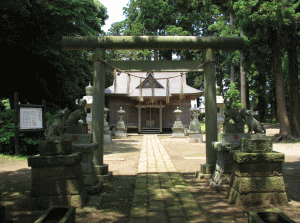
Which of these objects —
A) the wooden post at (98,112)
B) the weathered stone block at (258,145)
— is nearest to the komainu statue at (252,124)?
the weathered stone block at (258,145)

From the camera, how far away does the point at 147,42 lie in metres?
5.25

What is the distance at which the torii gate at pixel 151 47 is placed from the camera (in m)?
5.18

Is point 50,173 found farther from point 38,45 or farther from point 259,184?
point 38,45

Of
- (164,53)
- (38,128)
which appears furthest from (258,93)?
(38,128)

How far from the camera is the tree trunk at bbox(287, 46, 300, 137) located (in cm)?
1413

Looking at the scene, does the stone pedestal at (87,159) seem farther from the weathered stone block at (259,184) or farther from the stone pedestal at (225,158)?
the weathered stone block at (259,184)

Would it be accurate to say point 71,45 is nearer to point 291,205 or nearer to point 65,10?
point 291,205

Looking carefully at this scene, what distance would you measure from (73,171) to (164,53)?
106ft

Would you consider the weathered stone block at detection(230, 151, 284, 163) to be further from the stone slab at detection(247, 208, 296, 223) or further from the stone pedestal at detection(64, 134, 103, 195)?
the stone pedestal at detection(64, 134, 103, 195)

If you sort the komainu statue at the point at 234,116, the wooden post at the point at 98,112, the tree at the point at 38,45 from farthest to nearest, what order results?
the tree at the point at 38,45 < the wooden post at the point at 98,112 < the komainu statue at the point at 234,116

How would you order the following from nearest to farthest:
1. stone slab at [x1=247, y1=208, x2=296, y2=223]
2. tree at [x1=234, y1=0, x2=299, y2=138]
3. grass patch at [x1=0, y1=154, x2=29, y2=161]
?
stone slab at [x1=247, y1=208, x2=296, y2=223] → grass patch at [x1=0, y1=154, x2=29, y2=161] → tree at [x1=234, y1=0, x2=299, y2=138]

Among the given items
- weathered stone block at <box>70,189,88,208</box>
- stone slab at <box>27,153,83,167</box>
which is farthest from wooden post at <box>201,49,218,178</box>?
stone slab at <box>27,153,83,167</box>

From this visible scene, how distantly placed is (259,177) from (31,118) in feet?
28.2

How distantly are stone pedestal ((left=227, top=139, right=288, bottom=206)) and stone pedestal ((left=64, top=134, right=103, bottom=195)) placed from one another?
8.46 feet
